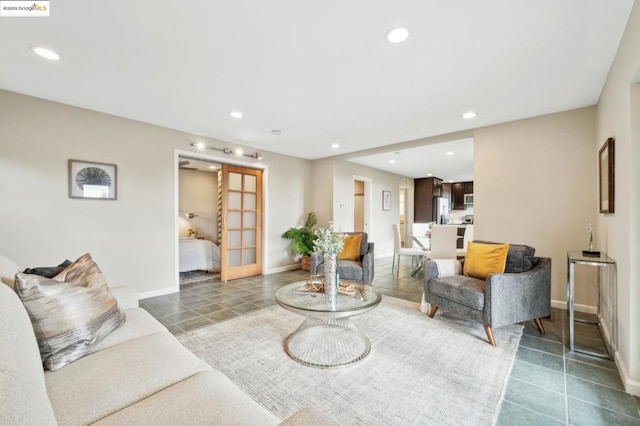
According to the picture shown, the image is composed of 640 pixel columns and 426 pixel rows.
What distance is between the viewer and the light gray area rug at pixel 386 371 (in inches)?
64.0

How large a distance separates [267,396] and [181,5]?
2.55 m

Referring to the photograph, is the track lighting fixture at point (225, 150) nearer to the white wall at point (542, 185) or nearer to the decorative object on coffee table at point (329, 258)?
the decorative object on coffee table at point (329, 258)

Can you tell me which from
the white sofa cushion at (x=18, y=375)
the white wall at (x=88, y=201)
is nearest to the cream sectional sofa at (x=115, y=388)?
the white sofa cushion at (x=18, y=375)

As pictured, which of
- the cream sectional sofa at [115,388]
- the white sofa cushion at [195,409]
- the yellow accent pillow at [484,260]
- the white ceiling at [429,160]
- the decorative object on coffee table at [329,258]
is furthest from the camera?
the white ceiling at [429,160]

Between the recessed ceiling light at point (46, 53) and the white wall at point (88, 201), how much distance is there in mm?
1193

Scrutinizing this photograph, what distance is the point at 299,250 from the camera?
546 cm

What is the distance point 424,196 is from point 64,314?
8.94 meters

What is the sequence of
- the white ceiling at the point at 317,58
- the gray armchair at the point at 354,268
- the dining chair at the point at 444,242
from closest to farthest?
the white ceiling at the point at 317,58 → the gray armchair at the point at 354,268 → the dining chair at the point at 444,242

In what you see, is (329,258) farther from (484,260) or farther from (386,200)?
(386,200)

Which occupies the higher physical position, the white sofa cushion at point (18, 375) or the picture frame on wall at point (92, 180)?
the picture frame on wall at point (92, 180)

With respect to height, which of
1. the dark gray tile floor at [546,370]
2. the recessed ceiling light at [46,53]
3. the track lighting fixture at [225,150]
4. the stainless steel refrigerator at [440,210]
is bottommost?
the dark gray tile floor at [546,370]

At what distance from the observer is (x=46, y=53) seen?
7.14 feet

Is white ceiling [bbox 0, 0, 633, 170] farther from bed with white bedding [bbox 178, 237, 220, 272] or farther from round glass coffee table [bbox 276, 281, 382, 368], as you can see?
bed with white bedding [bbox 178, 237, 220, 272]

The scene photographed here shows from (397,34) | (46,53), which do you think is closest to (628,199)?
A: (397,34)
